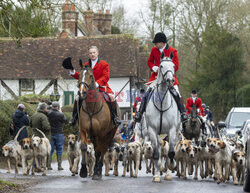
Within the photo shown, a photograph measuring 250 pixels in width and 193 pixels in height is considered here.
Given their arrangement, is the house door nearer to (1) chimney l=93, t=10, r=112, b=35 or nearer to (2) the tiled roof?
(2) the tiled roof

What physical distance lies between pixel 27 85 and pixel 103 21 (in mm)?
16501

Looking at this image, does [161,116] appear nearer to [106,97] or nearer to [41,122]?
[106,97]

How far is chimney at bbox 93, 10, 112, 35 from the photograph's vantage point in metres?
57.5

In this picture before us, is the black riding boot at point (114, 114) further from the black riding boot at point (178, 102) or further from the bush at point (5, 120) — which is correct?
the bush at point (5, 120)

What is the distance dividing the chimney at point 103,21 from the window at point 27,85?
14.9 meters

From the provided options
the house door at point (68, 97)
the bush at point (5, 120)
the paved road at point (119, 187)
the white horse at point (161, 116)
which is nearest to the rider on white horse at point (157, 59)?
the white horse at point (161, 116)

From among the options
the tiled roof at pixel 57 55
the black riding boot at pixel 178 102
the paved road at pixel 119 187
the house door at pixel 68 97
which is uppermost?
the tiled roof at pixel 57 55

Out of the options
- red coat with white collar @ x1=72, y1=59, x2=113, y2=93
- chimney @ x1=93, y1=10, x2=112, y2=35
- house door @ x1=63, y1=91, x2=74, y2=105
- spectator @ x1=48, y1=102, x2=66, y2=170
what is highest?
chimney @ x1=93, y1=10, x2=112, y2=35

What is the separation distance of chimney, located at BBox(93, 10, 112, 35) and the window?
14.9 meters

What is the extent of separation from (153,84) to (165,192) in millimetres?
3584

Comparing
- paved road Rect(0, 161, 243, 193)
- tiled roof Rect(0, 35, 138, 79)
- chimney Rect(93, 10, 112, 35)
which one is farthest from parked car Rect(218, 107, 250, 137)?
chimney Rect(93, 10, 112, 35)

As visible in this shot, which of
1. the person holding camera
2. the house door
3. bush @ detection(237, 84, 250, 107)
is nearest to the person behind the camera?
the person holding camera

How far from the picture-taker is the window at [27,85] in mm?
43906

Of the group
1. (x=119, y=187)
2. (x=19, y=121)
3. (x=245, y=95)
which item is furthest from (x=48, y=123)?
(x=245, y=95)
